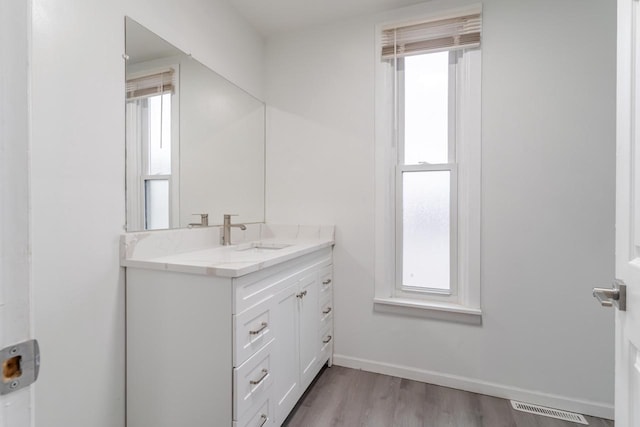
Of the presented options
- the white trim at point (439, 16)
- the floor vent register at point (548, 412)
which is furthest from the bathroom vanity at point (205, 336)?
the white trim at point (439, 16)

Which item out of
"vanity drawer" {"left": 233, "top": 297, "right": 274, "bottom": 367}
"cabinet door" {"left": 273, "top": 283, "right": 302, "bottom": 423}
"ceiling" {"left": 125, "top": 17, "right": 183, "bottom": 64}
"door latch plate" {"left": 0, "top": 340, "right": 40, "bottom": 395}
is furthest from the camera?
"cabinet door" {"left": 273, "top": 283, "right": 302, "bottom": 423}

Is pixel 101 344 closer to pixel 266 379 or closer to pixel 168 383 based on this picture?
pixel 168 383

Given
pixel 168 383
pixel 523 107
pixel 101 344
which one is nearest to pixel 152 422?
pixel 168 383

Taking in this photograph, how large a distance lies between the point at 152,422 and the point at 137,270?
667 millimetres

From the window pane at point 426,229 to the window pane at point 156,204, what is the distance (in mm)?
1558

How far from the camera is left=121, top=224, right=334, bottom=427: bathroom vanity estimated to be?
1.21m

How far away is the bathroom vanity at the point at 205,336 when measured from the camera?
3.97 ft

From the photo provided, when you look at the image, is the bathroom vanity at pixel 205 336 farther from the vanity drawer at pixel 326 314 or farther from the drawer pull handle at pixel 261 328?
the vanity drawer at pixel 326 314

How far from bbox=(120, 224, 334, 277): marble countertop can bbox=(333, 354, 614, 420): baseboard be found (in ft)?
2.99

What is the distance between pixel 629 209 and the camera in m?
0.75

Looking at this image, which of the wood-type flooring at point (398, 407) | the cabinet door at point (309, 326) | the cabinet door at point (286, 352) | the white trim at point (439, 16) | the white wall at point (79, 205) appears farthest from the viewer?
the white trim at point (439, 16)

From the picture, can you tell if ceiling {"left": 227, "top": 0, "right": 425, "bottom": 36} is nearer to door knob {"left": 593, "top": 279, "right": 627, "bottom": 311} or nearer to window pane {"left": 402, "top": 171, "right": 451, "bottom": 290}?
window pane {"left": 402, "top": 171, "right": 451, "bottom": 290}

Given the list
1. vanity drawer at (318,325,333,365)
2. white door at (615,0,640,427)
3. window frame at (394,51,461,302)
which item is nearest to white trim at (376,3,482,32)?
window frame at (394,51,461,302)

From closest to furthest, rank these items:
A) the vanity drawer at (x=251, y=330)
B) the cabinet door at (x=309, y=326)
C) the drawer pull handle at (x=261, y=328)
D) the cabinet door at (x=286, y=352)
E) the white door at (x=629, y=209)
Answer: the white door at (x=629, y=209)
the vanity drawer at (x=251, y=330)
the drawer pull handle at (x=261, y=328)
the cabinet door at (x=286, y=352)
the cabinet door at (x=309, y=326)
